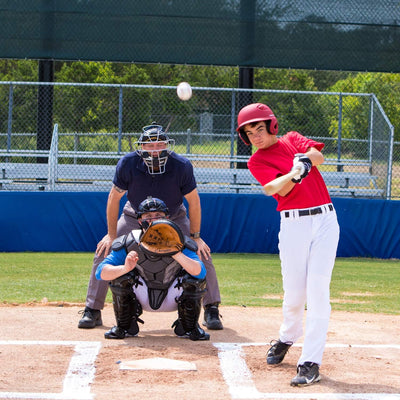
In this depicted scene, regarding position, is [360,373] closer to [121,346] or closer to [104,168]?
[121,346]

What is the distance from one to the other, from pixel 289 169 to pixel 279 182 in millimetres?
282

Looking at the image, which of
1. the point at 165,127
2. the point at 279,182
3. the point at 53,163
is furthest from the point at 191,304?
the point at 165,127

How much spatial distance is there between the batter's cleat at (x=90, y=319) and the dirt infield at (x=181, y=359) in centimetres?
6

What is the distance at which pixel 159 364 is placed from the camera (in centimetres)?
436

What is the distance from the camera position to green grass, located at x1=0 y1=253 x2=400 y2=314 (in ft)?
23.7

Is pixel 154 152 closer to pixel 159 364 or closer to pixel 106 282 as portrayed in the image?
pixel 106 282

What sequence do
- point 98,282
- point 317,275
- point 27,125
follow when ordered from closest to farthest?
point 317,275
point 98,282
point 27,125

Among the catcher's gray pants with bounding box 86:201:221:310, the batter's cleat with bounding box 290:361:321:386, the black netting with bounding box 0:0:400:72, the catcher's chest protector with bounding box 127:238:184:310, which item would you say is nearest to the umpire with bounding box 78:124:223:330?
the catcher's gray pants with bounding box 86:201:221:310

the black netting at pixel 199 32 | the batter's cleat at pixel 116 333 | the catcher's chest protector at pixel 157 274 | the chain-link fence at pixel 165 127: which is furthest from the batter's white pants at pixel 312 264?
the black netting at pixel 199 32

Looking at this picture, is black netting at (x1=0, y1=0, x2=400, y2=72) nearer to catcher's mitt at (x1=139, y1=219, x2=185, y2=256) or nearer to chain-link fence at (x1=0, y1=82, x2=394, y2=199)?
chain-link fence at (x1=0, y1=82, x2=394, y2=199)

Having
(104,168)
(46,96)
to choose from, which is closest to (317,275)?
(104,168)

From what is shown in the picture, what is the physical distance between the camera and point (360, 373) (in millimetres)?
4297

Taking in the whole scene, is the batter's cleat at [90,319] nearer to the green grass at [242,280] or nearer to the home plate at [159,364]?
the home plate at [159,364]

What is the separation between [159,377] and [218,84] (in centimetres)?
2590
